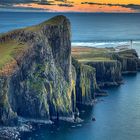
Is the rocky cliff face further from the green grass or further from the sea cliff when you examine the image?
the green grass

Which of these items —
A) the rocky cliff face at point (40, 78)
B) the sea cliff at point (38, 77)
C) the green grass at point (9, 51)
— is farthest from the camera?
the green grass at point (9, 51)

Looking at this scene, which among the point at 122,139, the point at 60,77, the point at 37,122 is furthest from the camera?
the point at 60,77

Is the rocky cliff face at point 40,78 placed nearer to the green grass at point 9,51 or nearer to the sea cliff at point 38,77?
the sea cliff at point 38,77

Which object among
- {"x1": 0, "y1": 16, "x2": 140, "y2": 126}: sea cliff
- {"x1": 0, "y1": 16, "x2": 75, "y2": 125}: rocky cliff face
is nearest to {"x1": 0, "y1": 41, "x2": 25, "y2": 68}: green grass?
{"x1": 0, "y1": 16, "x2": 140, "y2": 126}: sea cliff

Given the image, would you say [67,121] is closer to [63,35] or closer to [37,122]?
[37,122]

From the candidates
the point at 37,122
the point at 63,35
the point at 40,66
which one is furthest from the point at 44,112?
the point at 63,35

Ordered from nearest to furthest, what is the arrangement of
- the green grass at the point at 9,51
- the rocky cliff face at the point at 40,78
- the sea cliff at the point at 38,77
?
the rocky cliff face at the point at 40,78
the sea cliff at the point at 38,77
the green grass at the point at 9,51


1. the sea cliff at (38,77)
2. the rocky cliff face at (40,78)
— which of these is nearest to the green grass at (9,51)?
the sea cliff at (38,77)
